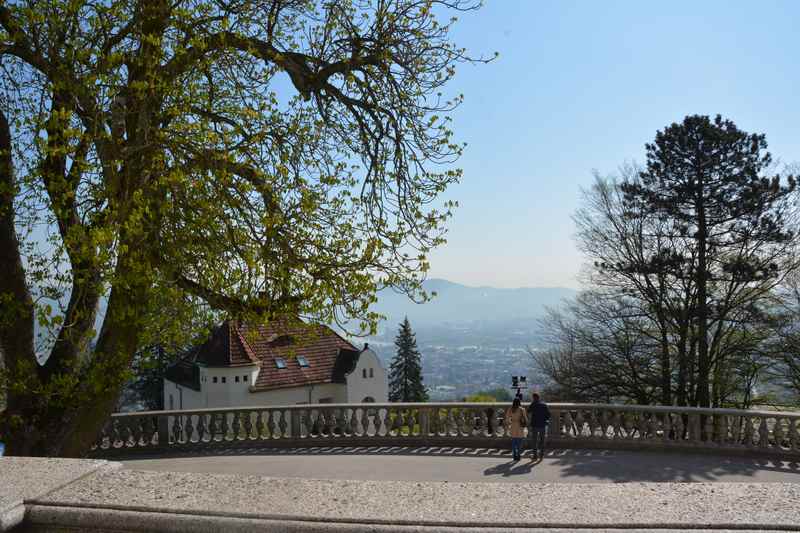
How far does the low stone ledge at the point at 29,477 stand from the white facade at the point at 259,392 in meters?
34.0

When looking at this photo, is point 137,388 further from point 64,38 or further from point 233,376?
point 64,38

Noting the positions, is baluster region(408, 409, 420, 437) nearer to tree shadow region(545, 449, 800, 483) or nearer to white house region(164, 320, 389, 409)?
tree shadow region(545, 449, 800, 483)

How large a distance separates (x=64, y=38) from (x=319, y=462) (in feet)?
29.5

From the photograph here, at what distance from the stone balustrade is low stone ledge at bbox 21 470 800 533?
447 inches

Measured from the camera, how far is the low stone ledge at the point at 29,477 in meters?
3.05

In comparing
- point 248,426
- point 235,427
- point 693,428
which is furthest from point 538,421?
point 235,427

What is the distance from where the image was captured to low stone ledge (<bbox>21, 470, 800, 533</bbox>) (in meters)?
Result: 2.87

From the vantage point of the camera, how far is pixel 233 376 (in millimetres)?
39781

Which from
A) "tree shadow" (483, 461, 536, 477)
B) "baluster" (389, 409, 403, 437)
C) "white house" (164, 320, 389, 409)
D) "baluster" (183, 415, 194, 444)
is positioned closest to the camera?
"tree shadow" (483, 461, 536, 477)

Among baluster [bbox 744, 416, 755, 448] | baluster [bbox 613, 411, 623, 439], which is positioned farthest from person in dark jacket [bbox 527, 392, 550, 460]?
baluster [bbox 744, 416, 755, 448]

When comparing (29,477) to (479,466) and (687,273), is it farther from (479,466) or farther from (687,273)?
(687,273)

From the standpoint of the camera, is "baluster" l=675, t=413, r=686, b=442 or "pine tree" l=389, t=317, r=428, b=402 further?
"pine tree" l=389, t=317, r=428, b=402

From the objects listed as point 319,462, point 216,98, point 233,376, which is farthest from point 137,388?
point 216,98

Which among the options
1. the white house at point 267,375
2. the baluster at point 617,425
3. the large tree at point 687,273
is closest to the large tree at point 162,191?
the baluster at point 617,425
